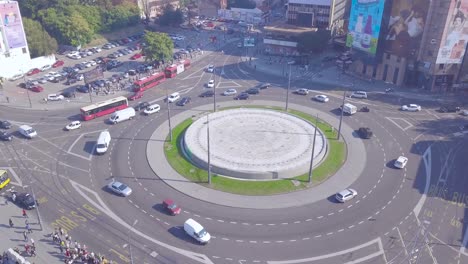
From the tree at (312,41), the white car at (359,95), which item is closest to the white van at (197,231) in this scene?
the white car at (359,95)

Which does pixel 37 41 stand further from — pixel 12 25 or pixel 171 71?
pixel 171 71

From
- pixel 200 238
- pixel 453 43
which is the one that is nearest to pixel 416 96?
pixel 453 43

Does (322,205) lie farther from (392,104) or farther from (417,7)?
(417,7)

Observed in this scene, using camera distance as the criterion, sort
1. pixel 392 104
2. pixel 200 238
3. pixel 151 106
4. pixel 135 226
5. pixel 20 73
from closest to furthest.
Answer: pixel 200 238 → pixel 135 226 → pixel 151 106 → pixel 392 104 → pixel 20 73

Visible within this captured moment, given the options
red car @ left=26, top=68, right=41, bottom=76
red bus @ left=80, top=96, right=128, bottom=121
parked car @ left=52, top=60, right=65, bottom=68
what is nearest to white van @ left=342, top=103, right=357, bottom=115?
red bus @ left=80, top=96, right=128, bottom=121

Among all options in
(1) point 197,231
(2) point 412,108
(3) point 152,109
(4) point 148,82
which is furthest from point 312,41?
(1) point 197,231

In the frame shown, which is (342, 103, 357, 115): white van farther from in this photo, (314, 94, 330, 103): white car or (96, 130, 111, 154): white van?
(96, 130, 111, 154): white van

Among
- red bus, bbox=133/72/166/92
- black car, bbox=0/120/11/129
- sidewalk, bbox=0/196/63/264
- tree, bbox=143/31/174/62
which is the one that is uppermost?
tree, bbox=143/31/174/62
